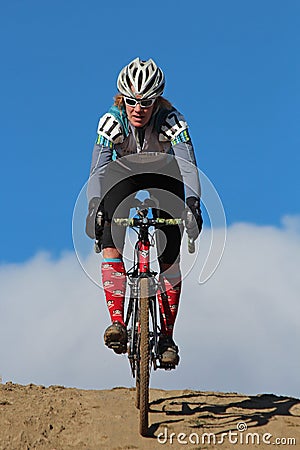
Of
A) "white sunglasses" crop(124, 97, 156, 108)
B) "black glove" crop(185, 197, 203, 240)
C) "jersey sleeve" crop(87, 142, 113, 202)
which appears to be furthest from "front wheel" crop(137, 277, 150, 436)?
"white sunglasses" crop(124, 97, 156, 108)

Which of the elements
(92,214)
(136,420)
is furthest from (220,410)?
(92,214)

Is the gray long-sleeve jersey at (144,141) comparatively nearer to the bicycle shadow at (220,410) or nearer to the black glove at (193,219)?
the black glove at (193,219)

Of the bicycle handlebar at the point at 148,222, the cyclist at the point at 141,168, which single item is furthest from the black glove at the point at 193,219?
the cyclist at the point at 141,168

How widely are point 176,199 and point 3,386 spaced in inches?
146

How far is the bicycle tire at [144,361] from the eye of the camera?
7848 mm

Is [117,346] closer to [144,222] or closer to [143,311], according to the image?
[143,311]

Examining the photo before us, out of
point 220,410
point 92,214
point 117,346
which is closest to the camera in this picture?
point 92,214

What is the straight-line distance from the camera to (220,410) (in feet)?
30.6

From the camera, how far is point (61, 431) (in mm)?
8438

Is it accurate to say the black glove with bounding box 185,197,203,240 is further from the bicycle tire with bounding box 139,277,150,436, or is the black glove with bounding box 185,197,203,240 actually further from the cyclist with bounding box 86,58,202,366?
the bicycle tire with bounding box 139,277,150,436

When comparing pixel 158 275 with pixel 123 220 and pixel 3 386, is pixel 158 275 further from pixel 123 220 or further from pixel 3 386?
pixel 3 386

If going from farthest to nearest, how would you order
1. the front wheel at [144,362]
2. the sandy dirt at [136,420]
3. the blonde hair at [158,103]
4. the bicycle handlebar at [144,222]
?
the blonde hair at [158,103] → the sandy dirt at [136,420] → the bicycle handlebar at [144,222] → the front wheel at [144,362]

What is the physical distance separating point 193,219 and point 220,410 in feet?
8.55

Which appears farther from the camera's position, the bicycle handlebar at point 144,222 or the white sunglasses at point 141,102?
the white sunglasses at point 141,102
